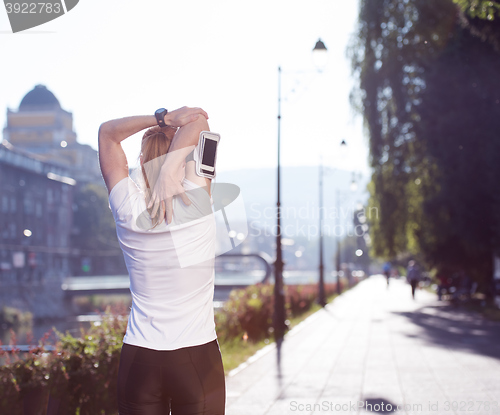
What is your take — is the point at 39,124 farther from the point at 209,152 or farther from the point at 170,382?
the point at 209,152

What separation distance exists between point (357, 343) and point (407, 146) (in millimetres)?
12272

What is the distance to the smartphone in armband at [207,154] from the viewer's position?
1940mm

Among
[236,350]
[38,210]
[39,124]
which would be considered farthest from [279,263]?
[39,124]

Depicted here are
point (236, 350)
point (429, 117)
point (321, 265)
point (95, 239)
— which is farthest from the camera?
point (95, 239)

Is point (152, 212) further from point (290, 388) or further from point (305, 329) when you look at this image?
point (305, 329)

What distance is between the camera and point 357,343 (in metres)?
13.8

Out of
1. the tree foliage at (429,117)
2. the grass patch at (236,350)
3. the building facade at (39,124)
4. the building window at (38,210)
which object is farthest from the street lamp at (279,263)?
the building window at (38,210)

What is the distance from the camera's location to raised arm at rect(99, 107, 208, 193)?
2.20 m

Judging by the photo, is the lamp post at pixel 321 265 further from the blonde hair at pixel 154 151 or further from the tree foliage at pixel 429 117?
the blonde hair at pixel 154 151

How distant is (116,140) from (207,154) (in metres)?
0.46

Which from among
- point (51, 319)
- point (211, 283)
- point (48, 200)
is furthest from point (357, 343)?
point (48, 200)

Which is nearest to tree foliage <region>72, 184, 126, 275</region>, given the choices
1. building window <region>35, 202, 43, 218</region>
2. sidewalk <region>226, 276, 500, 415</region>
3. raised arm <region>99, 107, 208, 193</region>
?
building window <region>35, 202, 43, 218</region>

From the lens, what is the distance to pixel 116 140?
2264mm

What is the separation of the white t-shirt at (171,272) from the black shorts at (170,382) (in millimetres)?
33
